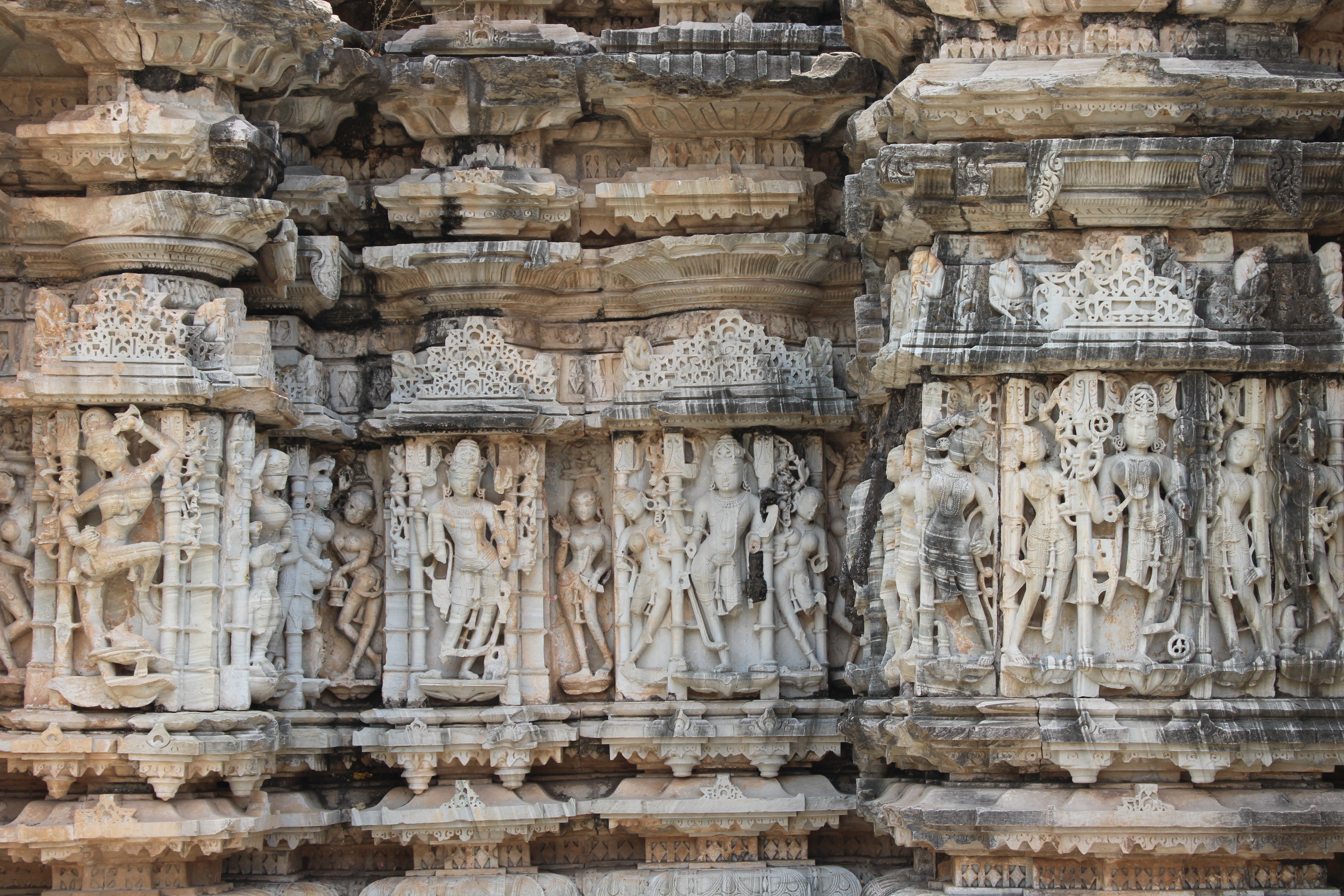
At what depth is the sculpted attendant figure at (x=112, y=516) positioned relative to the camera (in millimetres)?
10797

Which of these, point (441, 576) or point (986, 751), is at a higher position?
point (441, 576)

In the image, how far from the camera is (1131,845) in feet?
Result: 31.7

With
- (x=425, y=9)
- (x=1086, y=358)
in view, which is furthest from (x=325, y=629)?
(x=1086, y=358)

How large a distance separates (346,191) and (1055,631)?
5.44m

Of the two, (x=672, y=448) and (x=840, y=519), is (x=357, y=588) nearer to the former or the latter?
(x=672, y=448)

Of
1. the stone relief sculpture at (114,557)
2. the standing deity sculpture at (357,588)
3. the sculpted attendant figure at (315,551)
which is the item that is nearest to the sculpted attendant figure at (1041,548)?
the standing deity sculpture at (357,588)

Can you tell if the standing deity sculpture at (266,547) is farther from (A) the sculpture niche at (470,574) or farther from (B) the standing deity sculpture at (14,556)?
(B) the standing deity sculpture at (14,556)

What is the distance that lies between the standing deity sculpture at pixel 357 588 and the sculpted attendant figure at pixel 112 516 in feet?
5.18

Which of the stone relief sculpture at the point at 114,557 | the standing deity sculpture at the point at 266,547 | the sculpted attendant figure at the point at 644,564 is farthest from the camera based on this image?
the sculpted attendant figure at the point at 644,564

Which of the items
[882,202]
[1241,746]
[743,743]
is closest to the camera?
[1241,746]

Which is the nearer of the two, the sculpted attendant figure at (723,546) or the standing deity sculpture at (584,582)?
the sculpted attendant figure at (723,546)

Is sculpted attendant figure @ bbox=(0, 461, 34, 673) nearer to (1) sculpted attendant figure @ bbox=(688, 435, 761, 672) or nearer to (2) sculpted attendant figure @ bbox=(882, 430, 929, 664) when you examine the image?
(1) sculpted attendant figure @ bbox=(688, 435, 761, 672)

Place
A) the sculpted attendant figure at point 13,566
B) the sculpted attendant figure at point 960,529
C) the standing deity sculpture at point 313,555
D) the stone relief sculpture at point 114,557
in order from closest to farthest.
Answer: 1. the sculpted attendant figure at point 960,529
2. the stone relief sculpture at point 114,557
3. the sculpted attendant figure at point 13,566
4. the standing deity sculpture at point 313,555

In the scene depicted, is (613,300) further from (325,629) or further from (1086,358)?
(1086,358)
